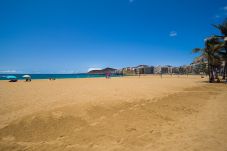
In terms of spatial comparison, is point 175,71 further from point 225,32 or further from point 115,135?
point 115,135

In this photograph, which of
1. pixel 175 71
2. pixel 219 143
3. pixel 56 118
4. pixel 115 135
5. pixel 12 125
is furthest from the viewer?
pixel 175 71

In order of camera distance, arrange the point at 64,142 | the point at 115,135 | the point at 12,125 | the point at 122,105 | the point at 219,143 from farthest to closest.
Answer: the point at 122,105 < the point at 12,125 < the point at 115,135 < the point at 64,142 < the point at 219,143

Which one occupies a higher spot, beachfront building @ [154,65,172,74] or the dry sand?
beachfront building @ [154,65,172,74]

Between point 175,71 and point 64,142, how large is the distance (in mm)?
162131

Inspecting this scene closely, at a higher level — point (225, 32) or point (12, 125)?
point (225, 32)

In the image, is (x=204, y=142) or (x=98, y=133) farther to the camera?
(x=98, y=133)

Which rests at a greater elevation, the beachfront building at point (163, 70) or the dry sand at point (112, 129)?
the beachfront building at point (163, 70)

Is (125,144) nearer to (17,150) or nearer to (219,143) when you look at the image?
(219,143)

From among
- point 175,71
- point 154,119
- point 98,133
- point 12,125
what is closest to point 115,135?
point 98,133

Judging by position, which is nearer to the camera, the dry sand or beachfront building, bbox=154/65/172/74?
the dry sand

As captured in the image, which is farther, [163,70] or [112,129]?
[163,70]

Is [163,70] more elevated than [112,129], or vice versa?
[163,70]

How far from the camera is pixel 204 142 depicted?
4.34 meters

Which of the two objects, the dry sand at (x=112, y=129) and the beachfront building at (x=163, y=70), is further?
the beachfront building at (x=163, y=70)
